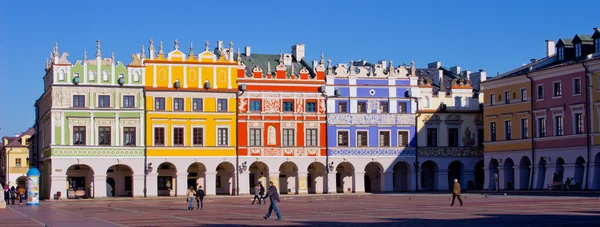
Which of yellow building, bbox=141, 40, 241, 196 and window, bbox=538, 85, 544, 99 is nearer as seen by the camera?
window, bbox=538, 85, 544, 99

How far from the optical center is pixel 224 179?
83562 millimetres

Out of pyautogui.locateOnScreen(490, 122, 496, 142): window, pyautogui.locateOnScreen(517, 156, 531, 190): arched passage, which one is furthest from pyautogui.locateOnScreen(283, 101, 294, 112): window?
pyautogui.locateOnScreen(517, 156, 531, 190): arched passage

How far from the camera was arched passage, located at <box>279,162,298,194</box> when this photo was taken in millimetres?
84125

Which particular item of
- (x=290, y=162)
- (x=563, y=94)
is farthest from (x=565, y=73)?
(x=290, y=162)

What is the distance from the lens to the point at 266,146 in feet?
268

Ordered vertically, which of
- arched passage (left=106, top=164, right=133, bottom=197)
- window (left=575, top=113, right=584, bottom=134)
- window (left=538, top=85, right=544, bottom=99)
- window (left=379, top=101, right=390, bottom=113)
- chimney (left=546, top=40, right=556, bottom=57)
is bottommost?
arched passage (left=106, top=164, right=133, bottom=197)

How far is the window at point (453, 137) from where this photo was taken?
283 feet

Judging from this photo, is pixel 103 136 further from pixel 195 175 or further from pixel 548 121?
pixel 548 121

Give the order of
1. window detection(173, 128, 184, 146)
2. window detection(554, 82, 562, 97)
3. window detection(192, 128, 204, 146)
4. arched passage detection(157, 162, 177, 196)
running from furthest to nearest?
arched passage detection(157, 162, 177, 196), window detection(192, 128, 204, 146), window detection(173, 128, 184, 146), window detection(554, 82, 562, 97)

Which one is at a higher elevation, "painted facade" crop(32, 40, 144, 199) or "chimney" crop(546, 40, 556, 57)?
"chimney" crop(546, 40, 556, 57)

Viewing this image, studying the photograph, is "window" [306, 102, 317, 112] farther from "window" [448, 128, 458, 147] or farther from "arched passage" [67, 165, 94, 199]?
"arched passage" [67, 165, 94, 199]

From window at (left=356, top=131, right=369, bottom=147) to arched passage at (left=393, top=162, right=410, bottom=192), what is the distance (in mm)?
4208

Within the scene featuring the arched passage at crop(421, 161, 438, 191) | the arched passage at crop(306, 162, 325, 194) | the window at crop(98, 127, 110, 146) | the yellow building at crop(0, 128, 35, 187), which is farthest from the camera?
the yellow building at crop(0, 128, 35, 187)

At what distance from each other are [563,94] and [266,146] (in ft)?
78.4
